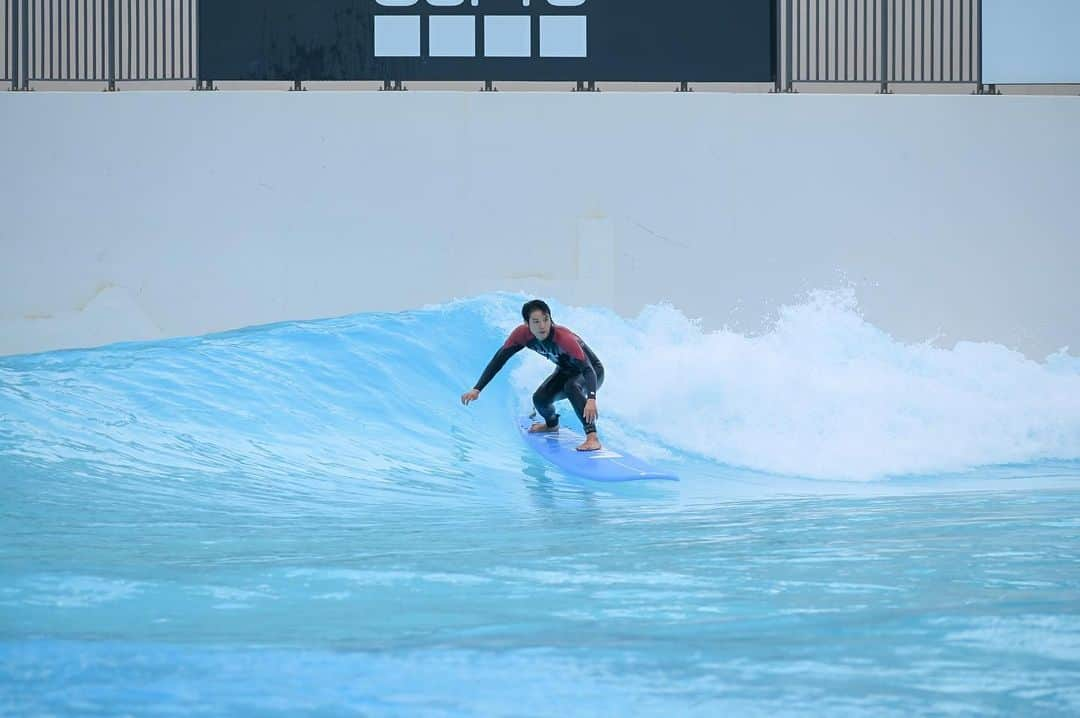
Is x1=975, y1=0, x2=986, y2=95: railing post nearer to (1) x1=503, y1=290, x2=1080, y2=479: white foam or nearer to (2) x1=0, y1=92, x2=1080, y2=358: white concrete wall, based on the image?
(2) x1=0, y1=92, x2=1080, y2=358: white concrete wall

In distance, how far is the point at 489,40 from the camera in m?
8.77

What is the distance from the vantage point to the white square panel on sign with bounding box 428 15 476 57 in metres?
8.70

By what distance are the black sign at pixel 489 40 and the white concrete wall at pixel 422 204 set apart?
0.20 meters

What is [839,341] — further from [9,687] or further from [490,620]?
[9,687]

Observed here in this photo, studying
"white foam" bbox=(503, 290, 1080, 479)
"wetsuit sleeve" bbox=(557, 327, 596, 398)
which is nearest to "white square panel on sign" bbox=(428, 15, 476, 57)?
"white foam" bbox=(503, 290, 1080, 479)

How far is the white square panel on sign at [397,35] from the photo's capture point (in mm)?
8672

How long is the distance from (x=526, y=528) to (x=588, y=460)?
1.54m

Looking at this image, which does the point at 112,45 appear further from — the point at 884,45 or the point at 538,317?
the point at 884,45

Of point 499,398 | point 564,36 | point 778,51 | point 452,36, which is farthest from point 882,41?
point 499,398

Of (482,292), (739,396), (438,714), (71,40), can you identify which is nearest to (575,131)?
(482,292)

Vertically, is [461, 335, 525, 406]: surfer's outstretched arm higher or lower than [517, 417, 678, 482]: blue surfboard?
higher

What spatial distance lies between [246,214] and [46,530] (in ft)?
15.8

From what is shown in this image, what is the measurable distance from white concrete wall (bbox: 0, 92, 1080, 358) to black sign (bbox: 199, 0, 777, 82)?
20cm

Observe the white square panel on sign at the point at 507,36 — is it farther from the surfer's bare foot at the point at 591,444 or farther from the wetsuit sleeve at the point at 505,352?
the surfer's bare foot at the point at 591,444
